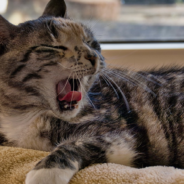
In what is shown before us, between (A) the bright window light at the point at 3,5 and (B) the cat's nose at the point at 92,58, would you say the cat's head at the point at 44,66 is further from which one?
(A) the bright window light at the point at 3,5

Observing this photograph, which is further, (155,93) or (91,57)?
(155,93)

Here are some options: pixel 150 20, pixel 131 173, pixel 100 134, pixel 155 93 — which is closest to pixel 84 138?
pixel 100 134

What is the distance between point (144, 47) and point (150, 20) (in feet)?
0.75

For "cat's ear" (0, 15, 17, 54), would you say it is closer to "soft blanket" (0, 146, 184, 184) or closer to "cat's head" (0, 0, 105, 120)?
"cat's head" (0, 0, 105, 120)

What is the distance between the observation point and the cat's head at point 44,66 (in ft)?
2.77

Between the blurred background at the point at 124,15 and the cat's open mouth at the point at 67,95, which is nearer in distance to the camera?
the cat's open mouth at the point at 67,95

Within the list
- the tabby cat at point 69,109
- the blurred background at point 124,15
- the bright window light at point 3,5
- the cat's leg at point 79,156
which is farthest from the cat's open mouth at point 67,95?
the bright window light at point 3,5

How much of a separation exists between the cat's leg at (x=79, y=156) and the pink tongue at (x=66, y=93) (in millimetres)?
135

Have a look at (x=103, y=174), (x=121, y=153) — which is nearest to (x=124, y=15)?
(x=121, y=153)

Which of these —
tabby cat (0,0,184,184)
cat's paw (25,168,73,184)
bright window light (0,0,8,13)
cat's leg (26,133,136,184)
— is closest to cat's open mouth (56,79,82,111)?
tabby cat (0,0,184,184)

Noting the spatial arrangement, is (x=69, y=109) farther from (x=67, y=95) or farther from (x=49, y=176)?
(x=49, y=176)

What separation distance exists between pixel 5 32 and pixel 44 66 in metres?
0.17

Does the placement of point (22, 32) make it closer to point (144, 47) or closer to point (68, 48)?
point (68, 48)

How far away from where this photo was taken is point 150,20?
167 cm
